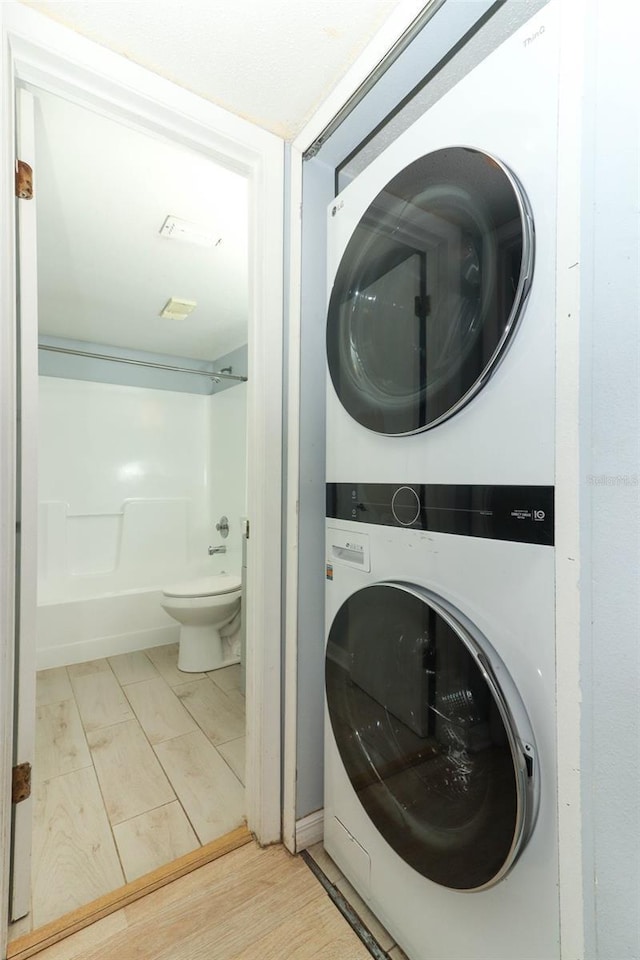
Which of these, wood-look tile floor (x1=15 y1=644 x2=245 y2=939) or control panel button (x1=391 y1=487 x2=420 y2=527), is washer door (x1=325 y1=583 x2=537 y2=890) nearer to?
control panel button (x1=391 y1=487 x2=420 y2=527)

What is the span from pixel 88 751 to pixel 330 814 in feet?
3.75

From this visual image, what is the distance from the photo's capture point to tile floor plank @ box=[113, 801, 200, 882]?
3.82 ft

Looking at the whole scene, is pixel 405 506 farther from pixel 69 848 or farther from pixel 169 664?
pixel 169 664

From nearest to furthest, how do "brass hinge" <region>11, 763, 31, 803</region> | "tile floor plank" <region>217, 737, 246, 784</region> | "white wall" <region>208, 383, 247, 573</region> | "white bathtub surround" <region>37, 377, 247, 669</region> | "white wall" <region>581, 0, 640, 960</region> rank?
"white wall" <region>581, 0, 640, 960</region>, "brass hinge" <region>11, 763, 31, 803</region>, "tile floor plank" <region>217, 737, 246, 784</region>, "white bathtub surround" <region>37, 377, 247, 669</region>, "white wall" <region>208, 383, 247, 573</region>

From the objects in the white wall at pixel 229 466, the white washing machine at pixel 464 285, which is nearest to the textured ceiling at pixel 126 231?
the white wall at pixel 229 466

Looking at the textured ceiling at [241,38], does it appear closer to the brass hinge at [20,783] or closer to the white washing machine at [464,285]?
the white washing machine at [464,285]

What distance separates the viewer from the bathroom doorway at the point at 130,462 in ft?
4.41

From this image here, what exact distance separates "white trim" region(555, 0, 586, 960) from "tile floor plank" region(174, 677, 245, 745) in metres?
1.45

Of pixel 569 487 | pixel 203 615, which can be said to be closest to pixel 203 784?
pixel 203 615

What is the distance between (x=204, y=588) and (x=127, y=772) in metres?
0.91

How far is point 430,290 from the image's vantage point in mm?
803

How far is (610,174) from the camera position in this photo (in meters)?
0.58

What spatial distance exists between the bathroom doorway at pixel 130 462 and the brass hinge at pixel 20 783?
0.33 meters

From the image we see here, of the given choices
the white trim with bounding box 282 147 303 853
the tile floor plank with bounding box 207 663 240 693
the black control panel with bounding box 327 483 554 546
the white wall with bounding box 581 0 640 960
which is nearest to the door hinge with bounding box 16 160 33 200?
the white trim with bounding box 282 147 303 853
